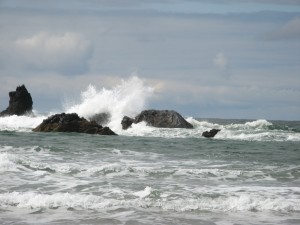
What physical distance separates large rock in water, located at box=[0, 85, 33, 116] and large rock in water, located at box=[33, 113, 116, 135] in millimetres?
20427

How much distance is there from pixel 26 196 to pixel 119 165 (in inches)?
226

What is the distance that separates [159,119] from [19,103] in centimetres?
2043

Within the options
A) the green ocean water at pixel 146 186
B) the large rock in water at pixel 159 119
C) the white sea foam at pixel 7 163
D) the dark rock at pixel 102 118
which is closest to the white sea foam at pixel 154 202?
the green ocean water at pixel 146 186

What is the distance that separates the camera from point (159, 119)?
41.4 meters

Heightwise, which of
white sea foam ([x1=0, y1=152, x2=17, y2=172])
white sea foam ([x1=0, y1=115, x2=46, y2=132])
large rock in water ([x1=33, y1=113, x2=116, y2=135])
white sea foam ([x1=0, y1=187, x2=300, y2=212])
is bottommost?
white sea foam ([x1=0, y1=187, x2=300, y2=212])

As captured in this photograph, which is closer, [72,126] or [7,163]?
[7,163]

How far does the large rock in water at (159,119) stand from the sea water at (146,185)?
16.0 meters

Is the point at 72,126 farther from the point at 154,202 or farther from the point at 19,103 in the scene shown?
the point at 154,202

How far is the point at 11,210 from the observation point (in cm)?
1072

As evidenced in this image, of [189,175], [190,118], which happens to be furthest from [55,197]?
[190,118]

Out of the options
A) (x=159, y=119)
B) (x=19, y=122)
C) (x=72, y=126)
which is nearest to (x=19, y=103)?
(x=19, y=122)

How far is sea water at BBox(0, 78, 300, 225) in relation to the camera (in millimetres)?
10500

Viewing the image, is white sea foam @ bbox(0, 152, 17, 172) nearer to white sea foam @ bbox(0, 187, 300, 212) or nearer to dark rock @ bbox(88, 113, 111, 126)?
white sea foam @ bbox(0, 187, 300, 212)

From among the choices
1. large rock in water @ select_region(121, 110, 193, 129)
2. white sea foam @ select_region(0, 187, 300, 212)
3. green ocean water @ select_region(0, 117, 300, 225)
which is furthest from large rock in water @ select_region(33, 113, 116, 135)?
white sea foam @ select_region(0, 187, 300, 212)
